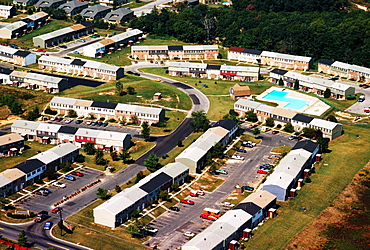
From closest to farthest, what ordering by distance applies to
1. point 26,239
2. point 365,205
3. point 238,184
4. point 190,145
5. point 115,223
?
point 26,239 < point 115,223 < point 365,205 < point 238,184 < point 190,145

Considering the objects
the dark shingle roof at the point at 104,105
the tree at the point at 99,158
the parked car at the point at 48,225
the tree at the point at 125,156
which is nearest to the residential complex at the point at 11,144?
the tree at the point at 99,158

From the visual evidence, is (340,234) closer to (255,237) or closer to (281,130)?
(255,237)

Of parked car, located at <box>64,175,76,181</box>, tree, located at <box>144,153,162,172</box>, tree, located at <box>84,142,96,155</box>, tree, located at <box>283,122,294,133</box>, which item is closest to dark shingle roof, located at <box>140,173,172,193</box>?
tree, located at <box>144,153,162,172</box>

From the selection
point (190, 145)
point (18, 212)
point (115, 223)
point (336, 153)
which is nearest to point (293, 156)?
point (336, 153)

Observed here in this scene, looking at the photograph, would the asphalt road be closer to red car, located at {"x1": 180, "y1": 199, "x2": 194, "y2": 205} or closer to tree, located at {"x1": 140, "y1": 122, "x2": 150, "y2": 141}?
red car, located at {"x1": 180, "y1": 199, "x2": 194, "y2": 205}

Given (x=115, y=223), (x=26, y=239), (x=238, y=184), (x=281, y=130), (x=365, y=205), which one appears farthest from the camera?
(x=281, y=130)

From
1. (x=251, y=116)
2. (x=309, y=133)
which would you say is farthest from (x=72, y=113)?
(x=309, y=133)
